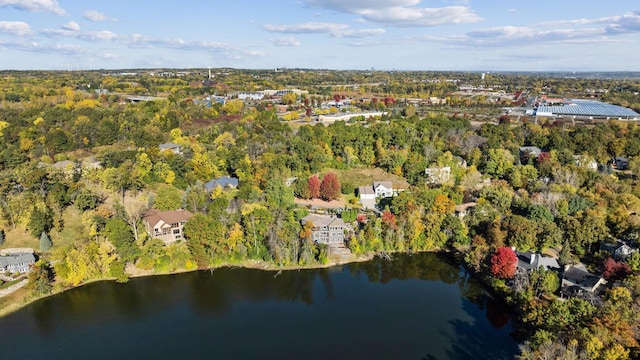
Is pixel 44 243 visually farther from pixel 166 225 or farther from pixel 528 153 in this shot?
pixel 528 153

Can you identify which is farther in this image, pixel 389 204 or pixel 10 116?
pixel 10 116

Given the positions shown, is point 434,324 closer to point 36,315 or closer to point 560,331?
point 560,331

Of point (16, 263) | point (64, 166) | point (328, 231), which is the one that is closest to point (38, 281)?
point (16, 263)

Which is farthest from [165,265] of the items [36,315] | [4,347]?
[4,347]

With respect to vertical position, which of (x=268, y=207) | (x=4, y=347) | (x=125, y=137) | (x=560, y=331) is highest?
(x=125, y=137)

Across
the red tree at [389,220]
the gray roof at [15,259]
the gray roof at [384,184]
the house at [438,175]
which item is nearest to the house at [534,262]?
the red tree at [389,220]

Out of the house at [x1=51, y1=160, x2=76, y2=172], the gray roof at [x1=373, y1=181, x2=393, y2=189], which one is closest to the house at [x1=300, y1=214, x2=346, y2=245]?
the gray roof at [x1=373, y1=181, x2=393, y2=189]

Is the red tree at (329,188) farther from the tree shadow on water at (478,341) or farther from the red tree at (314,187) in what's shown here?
the tree shadow on water at (478,341)
